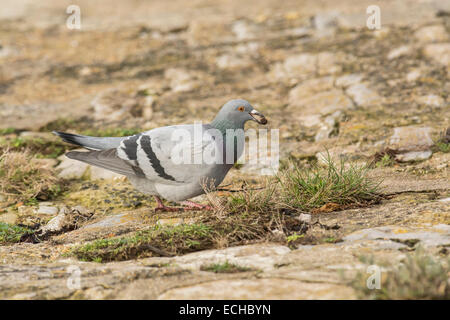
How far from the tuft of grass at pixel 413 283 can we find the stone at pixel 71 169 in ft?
13.1

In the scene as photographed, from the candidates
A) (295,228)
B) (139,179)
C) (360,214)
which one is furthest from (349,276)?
(139,179)

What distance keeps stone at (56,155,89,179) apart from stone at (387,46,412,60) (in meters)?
5.11

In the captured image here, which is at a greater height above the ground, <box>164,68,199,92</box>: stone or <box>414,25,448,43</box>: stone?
<box>414,25,448,43</box>: stone

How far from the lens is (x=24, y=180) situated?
5262mm

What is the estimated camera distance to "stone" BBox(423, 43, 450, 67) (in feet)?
25.5

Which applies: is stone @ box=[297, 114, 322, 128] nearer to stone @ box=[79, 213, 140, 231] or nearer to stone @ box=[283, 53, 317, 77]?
stone @ box=[283, 53, 317, 77]

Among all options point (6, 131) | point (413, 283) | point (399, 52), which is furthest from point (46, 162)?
point (399, 52)

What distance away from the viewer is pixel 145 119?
7.24 m

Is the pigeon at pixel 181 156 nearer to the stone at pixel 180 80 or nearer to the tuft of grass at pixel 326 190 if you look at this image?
the tuft of grass at pixel 326 190

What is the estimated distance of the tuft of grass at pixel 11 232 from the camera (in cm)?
414

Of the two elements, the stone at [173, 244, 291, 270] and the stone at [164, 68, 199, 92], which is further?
the stone at [164, 68, 199, 92]

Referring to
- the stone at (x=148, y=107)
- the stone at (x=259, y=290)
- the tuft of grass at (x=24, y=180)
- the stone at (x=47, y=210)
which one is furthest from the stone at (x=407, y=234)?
the stone at (x=148, y=107)

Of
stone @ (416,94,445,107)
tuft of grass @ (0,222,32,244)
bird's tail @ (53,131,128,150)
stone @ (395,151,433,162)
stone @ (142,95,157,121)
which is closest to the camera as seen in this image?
tuft of grass @ (0,222,32,244)

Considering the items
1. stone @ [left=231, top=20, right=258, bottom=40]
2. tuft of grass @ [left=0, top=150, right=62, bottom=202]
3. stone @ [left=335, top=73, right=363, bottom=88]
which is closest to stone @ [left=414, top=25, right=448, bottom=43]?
stone @ [left=335, top=73, right=363, bottom=88]
